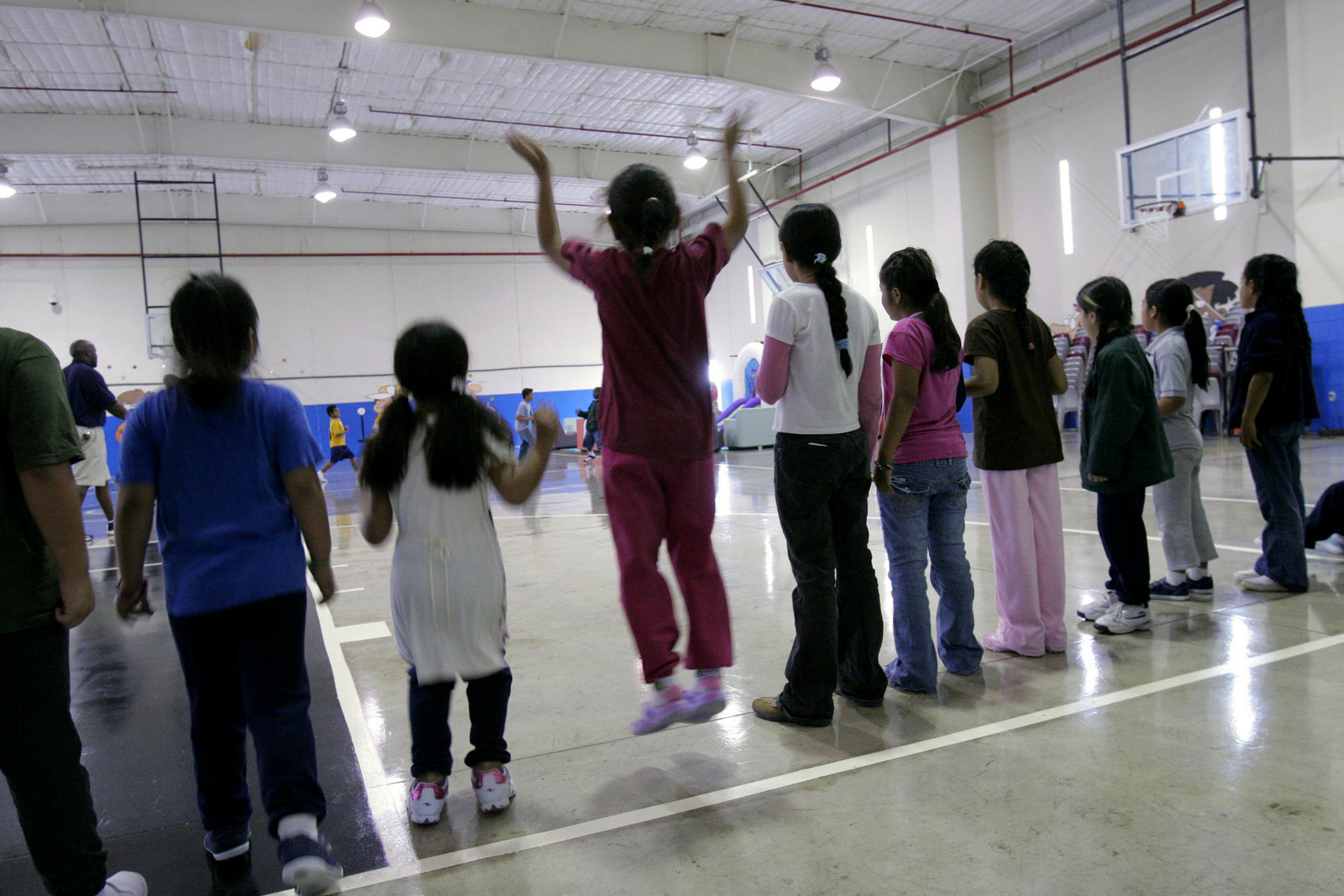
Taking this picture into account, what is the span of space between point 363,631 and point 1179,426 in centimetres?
400

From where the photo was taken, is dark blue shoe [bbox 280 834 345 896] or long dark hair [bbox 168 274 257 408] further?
long dark hair [bbox 168 274 257 408]

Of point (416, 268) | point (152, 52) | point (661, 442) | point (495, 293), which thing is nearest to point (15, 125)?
point (152, 52)

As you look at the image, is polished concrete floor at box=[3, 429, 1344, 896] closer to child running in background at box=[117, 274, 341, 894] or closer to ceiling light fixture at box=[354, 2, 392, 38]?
child running in background at box=[117, 274, 341, 894]

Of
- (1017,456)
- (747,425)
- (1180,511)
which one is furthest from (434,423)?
(747,425)

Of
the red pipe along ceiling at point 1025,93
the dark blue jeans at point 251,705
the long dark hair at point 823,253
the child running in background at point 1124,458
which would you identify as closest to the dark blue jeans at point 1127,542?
the child running in background at point 1124,458

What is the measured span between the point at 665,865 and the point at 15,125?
17.6 meters

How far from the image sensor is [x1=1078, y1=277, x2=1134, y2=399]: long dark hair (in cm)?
349

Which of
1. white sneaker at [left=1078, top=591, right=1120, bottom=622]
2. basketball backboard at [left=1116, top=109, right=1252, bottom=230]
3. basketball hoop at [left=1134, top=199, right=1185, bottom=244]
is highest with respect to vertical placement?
basketball backboard at [left=1116, top=109, right=1252, bottom=230]

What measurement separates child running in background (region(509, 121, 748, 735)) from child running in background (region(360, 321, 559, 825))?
0.27 metres

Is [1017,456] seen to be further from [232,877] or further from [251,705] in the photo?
[232,877]

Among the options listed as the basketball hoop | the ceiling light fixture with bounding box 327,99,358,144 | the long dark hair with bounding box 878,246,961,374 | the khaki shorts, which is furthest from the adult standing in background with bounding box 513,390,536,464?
the long dark hair with bounding box 878,246,961,374

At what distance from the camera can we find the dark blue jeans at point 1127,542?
11.1 feet

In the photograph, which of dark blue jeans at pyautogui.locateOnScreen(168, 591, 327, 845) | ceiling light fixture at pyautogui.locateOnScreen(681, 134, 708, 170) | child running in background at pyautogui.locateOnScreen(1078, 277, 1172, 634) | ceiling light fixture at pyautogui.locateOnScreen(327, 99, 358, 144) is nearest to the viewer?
dark blue jeans at pyautogui.locateOnScreen(168, 591, 327, 845)

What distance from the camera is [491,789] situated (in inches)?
84.0
